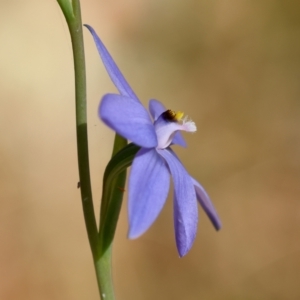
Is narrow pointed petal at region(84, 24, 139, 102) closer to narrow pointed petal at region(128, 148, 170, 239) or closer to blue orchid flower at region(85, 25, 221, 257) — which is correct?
blue orchid flower at region(85, 25, 221, 257)

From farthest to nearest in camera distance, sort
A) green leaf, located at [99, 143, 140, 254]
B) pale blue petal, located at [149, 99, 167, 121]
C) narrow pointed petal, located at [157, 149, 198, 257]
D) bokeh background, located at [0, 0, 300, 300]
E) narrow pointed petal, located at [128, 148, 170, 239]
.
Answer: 1. bokeh background, located at [0, 0, 300, 300]
2. pale blue petal, located at [149, 99, 167, 121]
3. green leaf, located at [99, 143, 140, 254]
4. narrow pointed petal, located at [157, 149, 198, 257]
5. narrow pointed petal, located at [128, 148, 170, 239]

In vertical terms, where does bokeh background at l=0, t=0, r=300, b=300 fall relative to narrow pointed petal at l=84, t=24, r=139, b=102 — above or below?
below

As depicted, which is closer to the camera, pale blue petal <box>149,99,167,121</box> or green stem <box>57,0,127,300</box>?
green stem <box>57,0,127,300</box>

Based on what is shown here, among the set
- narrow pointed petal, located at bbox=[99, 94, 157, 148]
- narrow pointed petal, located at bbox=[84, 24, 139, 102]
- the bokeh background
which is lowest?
the bokeh background

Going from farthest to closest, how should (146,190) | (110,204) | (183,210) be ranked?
(110,204), (183,210), (146,190)

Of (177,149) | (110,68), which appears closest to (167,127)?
(110,68)

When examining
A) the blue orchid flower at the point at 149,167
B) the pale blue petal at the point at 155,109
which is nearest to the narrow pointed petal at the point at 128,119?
the blue orchid flower at the point at 149,167

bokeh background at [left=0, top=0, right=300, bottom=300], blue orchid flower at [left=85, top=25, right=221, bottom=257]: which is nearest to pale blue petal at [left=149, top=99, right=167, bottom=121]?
blue orchid flower at [left=85, top=25, right=221, bottom=257]

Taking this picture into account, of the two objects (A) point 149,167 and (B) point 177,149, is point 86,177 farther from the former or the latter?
(B) point 177,149

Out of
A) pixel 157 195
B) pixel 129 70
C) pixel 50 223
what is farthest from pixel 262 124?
pixel 157 195
